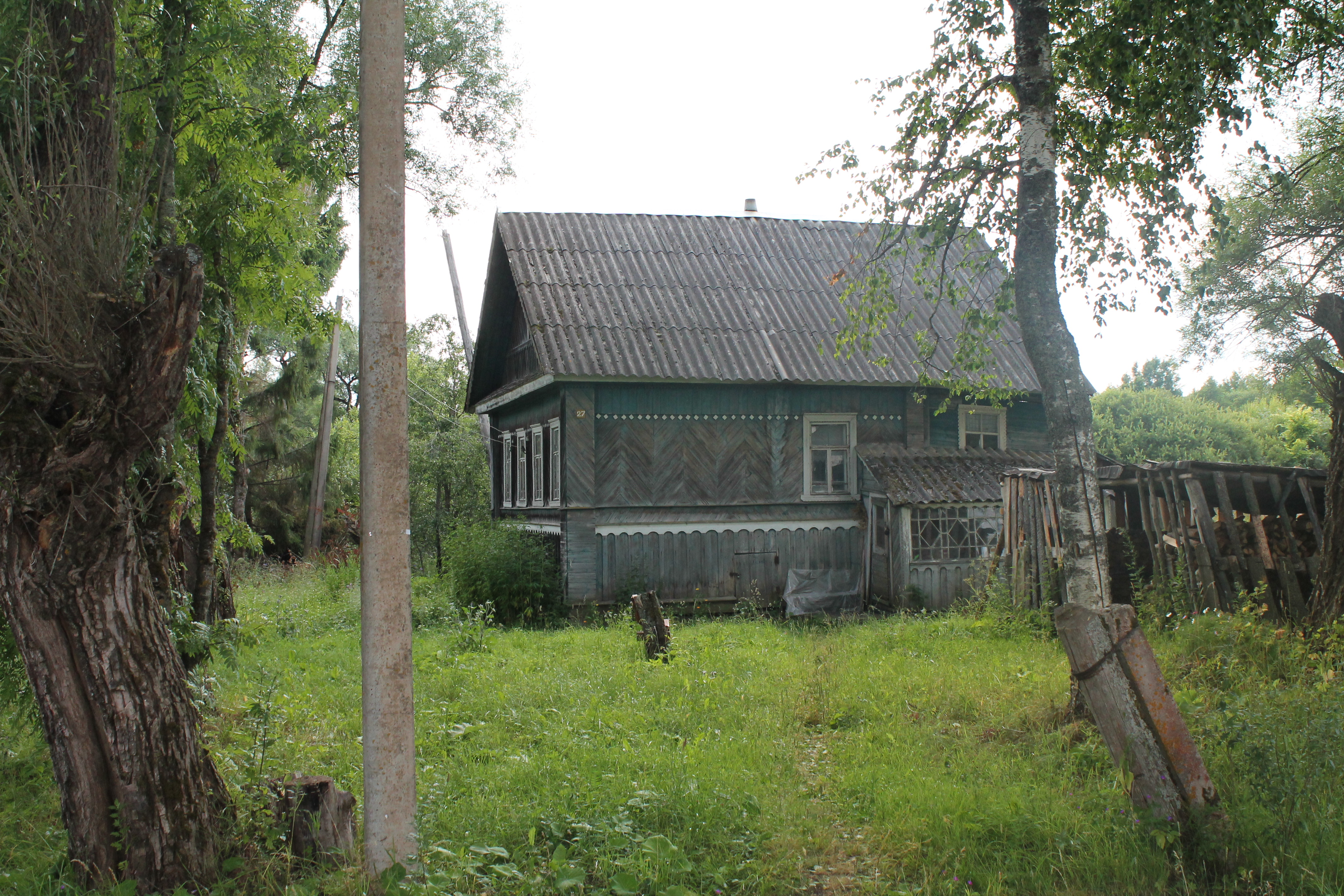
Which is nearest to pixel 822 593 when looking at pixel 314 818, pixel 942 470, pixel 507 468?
pixel 942 470

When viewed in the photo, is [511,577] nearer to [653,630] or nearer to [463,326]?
[653,630]

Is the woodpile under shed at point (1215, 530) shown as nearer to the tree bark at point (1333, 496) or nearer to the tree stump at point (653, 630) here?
the tree bark at point (1333, 496)

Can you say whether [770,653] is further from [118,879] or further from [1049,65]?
[118,879]

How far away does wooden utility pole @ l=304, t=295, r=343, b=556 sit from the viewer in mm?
23000

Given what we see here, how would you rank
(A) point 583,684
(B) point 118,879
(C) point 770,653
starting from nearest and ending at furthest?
(B) point 118,879 < (A) point 583,684 < (C) point 770,653

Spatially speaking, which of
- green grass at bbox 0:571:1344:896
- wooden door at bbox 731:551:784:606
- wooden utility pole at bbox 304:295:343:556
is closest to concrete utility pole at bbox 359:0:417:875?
green grass at bbox 0:571:1344:896

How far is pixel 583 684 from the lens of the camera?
8.50 metres

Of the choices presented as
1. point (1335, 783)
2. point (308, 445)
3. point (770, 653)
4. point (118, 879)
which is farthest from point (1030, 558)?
point (308, 445)

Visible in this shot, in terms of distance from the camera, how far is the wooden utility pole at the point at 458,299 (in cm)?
2397

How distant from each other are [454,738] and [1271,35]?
7.52 metres

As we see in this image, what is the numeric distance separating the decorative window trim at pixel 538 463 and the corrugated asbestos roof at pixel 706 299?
2.37 meters

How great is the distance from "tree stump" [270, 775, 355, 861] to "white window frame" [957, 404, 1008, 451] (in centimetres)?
1409

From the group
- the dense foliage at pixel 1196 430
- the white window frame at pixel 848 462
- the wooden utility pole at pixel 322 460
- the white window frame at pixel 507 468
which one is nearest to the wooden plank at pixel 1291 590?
the white window frame at pixel 848 462

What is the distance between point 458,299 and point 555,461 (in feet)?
36.3
